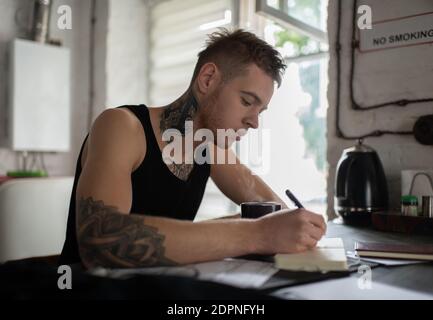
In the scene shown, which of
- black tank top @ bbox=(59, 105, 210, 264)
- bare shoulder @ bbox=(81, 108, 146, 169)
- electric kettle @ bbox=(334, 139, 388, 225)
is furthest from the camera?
electric kettle @ bbox=(334, 139, 388, 225)

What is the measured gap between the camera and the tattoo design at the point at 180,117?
136cm

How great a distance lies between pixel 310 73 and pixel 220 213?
1053 millimetres

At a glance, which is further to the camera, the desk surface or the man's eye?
the man's eye

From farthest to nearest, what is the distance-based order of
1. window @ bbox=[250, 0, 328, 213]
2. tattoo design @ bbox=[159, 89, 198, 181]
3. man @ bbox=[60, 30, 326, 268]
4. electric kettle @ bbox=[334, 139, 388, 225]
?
1. window @ bbox=[250, 0, 328, 213]
2. electric kettle @ bbox=[334, 139, 388, 225]
3. tattoo design @ bbox=[159, 89, 198, 181]
4. man @ bbox=[60, 30, 326, 268]

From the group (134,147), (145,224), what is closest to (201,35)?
(134,147)

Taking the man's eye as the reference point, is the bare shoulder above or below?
below

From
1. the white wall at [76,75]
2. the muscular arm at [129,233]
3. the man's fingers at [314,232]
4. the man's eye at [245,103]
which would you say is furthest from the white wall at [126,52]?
the man's fingers at [314,232]

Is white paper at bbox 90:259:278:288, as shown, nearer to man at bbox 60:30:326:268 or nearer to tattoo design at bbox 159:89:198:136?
man at bbox 60:30:326:268

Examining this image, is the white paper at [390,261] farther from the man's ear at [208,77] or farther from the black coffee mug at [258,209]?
the man's ear at [208,77]

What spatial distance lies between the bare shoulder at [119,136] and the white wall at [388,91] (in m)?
1.02

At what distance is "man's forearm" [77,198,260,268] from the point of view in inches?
32.2

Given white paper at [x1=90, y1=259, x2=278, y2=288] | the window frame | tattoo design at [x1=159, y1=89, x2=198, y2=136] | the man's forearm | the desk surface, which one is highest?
the window frame

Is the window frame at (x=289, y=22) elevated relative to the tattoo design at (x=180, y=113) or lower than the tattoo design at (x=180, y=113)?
elevated

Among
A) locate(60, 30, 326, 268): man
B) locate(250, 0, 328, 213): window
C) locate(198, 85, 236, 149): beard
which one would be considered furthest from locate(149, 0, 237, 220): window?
locate(198, 85, 236, 149): beard
